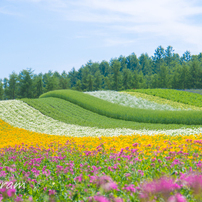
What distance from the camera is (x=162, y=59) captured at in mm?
85062

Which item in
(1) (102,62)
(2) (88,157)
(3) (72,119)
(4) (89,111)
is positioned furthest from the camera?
(1) (102,62)

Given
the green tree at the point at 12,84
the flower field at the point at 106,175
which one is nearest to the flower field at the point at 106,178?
the flower field at the point at 106,175

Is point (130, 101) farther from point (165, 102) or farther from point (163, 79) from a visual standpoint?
point (163, 79)

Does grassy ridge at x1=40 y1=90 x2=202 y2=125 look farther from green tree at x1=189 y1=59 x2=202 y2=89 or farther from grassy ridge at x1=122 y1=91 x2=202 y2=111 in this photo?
green tree at x1=189 y1=59 x2=202 y2=89

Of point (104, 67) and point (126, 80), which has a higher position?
point (104, 67)

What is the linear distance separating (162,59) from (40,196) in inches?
3401

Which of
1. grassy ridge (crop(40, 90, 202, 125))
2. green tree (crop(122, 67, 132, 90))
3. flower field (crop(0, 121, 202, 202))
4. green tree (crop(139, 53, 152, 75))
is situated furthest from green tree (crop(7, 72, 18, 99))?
flower field (crop(0, 121, 202, 202))

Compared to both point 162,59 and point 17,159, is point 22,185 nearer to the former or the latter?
point 17,159

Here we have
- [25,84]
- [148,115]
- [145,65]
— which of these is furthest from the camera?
[145,65]

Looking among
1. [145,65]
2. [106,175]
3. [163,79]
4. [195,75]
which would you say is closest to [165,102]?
[106,175]

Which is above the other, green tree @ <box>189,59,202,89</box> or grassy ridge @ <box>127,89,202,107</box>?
green tree @ <box>189,59,202,89</box>

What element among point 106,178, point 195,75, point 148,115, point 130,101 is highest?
point 195,75

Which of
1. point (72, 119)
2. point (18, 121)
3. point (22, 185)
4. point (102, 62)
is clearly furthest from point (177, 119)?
point (102, 62)

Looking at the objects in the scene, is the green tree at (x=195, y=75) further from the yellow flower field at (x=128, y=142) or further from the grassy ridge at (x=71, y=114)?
the yellow flower field at (x=128, y=142)
